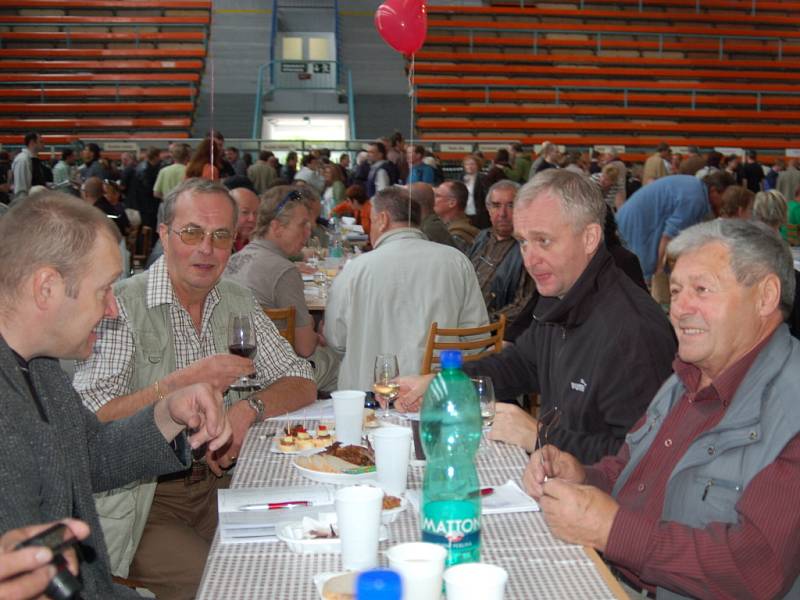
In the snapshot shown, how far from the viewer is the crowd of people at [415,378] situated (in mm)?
1544

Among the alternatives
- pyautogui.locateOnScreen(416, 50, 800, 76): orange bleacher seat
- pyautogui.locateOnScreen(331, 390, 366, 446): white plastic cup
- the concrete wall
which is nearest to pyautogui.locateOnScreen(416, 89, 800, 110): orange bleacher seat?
pyautogui.locateOnScreen(416, 50, 800, 76): orange bleacher seat

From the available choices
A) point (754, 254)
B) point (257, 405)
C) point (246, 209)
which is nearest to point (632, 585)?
point (754, 254)

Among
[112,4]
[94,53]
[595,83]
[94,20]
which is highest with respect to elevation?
[112,4]

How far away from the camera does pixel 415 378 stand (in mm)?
2570

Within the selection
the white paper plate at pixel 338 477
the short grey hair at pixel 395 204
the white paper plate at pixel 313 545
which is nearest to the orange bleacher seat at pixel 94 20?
the short grey hair at pixel 395 204

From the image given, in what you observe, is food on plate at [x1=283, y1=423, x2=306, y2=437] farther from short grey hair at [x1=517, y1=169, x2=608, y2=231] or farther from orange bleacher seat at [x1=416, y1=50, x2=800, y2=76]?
orange bleacher seat at [x1=416, y1=50, x2=800, y2=76]

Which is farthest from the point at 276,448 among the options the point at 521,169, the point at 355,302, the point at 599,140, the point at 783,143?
the point at 783,143

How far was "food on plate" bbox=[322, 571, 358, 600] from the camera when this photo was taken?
1.34 m

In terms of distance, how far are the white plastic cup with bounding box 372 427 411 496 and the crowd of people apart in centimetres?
26

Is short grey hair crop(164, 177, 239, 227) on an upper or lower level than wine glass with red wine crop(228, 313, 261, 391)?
upper

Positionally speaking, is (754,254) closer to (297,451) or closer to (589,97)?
(297,451)

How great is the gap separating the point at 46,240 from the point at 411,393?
1.25 m

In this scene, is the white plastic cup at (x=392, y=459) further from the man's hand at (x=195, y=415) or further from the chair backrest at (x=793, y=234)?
the chair backrest at (x=793, y=234)

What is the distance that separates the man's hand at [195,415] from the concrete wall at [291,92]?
16.1 meters
